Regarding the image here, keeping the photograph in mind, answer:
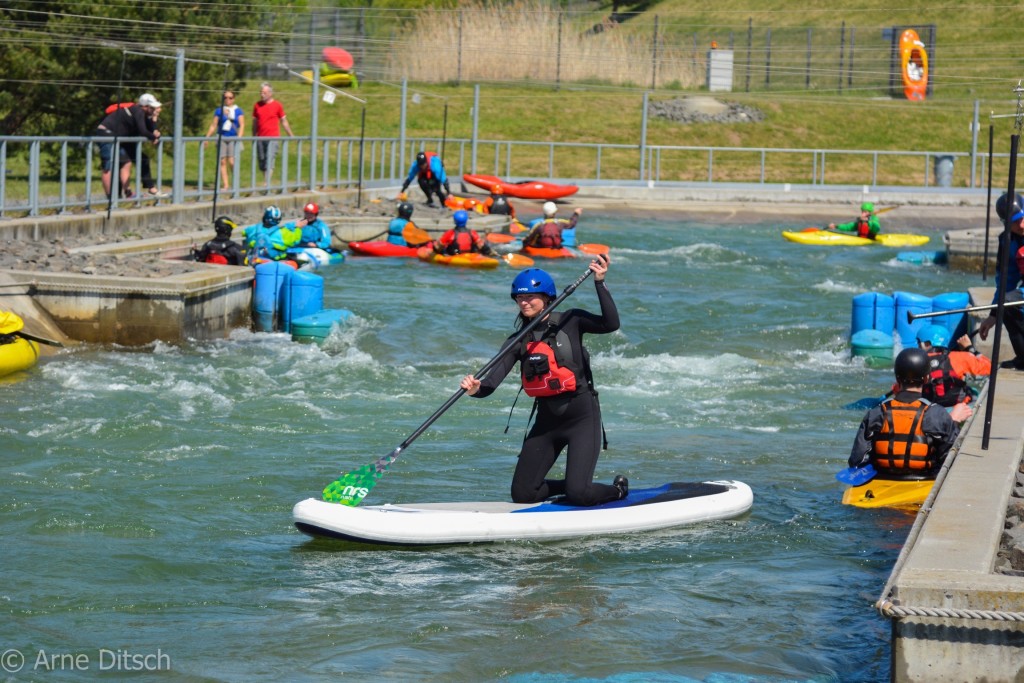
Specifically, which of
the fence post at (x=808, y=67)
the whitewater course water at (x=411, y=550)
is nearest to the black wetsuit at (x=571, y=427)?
the whitewater course water at (x=411, y=550)

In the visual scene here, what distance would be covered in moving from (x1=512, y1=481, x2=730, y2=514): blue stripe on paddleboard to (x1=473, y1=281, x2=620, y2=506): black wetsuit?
48mm

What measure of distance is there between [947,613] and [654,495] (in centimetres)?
332

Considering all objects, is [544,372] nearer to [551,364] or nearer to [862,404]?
[551,364]

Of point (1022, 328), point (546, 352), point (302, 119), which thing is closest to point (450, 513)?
point (546, 352)

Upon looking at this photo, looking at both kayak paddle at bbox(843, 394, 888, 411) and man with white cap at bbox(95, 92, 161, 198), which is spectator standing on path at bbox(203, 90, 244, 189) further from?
kayak paddle at bbox(843, 394, 888, 411)

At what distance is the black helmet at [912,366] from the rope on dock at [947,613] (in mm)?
3296

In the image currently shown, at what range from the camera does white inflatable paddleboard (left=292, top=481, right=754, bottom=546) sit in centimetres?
765

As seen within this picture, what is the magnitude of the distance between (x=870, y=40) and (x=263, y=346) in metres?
34.6

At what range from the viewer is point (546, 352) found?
24.8ft

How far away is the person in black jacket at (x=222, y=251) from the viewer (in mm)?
15766

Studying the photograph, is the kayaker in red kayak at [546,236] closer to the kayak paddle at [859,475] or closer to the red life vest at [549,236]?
the red life vest at [549,236]

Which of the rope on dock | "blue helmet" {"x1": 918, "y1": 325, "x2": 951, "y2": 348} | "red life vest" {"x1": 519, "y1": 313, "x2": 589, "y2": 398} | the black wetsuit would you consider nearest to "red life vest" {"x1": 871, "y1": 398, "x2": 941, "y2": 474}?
the black wetsuit

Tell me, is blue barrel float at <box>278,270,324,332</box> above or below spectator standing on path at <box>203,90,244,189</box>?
below

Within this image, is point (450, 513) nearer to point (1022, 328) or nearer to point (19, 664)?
point (19, 664)
